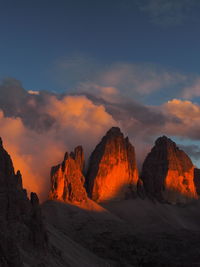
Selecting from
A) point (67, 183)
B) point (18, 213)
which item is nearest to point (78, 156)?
point (67, 183)

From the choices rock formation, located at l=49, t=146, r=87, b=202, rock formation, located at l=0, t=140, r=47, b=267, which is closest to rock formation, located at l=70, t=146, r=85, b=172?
rock formation, located at l=49, t=146, r=87, b=202

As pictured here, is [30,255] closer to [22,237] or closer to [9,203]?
[22,237]

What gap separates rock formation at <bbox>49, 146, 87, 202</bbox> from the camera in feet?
543

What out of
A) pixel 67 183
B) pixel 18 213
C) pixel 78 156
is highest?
pixel 78 156

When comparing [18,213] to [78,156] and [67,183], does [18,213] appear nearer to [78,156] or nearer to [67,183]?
[67,183]

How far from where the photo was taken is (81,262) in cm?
8569

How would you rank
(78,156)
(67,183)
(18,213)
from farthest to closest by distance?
(78,156) → (67,183) → (18,213)

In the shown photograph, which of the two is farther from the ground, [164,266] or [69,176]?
[69,176]

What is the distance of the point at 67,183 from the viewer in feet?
552

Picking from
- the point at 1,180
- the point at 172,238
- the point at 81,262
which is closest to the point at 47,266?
the point at 1,180

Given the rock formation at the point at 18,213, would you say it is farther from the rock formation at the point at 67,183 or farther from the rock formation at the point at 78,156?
the rock formation at the point at 78,156

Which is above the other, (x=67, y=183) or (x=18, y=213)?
(x=67, y=183)

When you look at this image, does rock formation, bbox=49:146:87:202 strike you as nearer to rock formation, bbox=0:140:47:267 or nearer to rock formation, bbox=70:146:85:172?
rock formation, bbox=70:146:85:172

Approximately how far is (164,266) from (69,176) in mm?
73303
